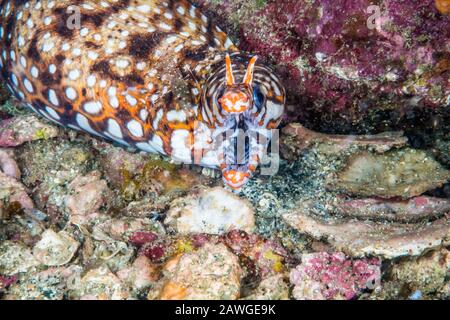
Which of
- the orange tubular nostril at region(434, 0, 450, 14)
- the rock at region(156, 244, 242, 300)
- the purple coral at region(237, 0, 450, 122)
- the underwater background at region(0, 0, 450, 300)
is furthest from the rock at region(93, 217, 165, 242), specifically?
the orange tubular nostril at region(434, 0, 450, 14)

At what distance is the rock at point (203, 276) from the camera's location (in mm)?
3760

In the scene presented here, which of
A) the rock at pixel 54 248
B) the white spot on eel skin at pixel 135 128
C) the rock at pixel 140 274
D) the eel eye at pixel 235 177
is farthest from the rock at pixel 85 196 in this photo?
the eel eye at pixel 235 177

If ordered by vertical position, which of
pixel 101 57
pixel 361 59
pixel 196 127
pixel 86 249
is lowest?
pixel 86 249

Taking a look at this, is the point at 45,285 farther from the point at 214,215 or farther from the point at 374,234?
the point at 374,234

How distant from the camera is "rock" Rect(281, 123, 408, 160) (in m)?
4.82

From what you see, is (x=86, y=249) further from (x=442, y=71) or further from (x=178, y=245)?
(x=442, y=71)

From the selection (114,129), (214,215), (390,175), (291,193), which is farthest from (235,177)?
(390,175)

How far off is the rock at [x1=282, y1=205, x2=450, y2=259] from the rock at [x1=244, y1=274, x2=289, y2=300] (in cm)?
58

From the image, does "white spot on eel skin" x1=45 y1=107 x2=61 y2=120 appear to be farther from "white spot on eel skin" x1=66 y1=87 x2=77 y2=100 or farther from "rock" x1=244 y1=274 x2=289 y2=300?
"rock" x1=244 y1=274 x2=289 y2=300

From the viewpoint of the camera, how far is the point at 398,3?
4148mm

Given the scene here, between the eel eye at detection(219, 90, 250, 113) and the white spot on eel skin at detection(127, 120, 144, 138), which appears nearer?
the eel eye at detection(219, 90, 250, 113)

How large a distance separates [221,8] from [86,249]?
10.9 ft

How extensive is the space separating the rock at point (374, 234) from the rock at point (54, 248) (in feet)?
7.56
